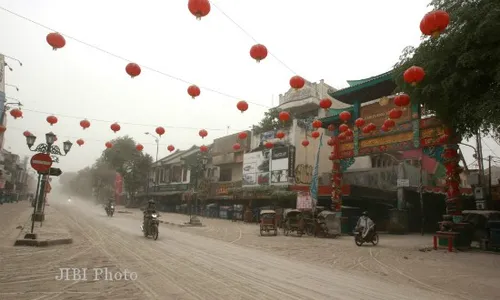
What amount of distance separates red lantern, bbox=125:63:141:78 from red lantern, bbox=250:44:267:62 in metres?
3.29

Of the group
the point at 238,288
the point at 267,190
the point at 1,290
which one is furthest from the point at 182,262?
the point at 267,190

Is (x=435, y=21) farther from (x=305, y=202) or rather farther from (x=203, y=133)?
(x=305, y=202)

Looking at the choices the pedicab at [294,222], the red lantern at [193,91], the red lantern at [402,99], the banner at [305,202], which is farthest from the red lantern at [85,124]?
the red lantern at [402,99]

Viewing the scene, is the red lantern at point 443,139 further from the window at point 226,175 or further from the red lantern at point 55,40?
the window at point 226,175

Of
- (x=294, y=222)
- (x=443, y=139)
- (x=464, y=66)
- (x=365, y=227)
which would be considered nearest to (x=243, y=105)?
(x=464, y=66)

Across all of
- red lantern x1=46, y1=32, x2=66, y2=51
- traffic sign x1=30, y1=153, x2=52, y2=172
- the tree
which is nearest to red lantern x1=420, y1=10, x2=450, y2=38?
the tree

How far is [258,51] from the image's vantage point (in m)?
8.41

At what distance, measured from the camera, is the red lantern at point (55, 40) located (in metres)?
8.05

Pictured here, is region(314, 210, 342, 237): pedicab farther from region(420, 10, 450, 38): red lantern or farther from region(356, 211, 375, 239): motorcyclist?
region(420, 10, 450, 38): red lantern

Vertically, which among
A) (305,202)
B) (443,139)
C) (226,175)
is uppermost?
(226,175)

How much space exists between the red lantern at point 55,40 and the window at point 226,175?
102ft

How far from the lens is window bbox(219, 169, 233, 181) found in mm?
39062

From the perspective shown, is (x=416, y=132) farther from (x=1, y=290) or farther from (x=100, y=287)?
(x=1, y=290)

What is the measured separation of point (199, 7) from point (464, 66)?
7423 millimetres
